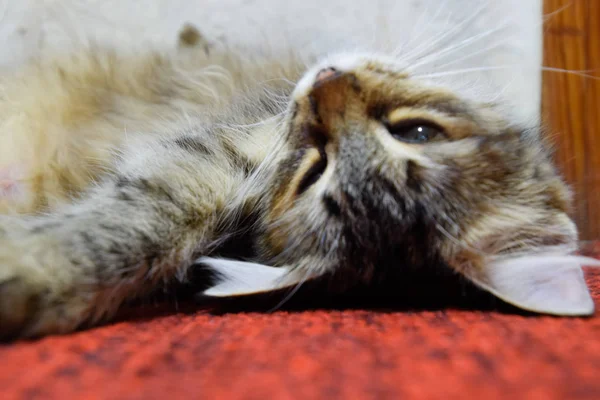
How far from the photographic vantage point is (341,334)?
685mm

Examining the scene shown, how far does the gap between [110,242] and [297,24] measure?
1.13 m

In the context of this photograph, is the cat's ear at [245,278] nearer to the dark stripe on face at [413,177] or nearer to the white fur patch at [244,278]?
the white fur patch at [244,278]

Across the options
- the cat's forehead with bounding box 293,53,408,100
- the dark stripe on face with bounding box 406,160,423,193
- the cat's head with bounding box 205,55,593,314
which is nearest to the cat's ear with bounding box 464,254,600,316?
the cat's head with bounding box 205,55,593,314

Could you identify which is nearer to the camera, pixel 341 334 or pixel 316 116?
pixel 341 334

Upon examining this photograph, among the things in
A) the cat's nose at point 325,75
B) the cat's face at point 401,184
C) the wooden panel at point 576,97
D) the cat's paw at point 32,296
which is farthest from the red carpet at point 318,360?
the wooden panel at point 576,97

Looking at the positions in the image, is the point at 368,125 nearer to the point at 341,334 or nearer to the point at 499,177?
the point at 499,177

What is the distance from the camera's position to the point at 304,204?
96cm

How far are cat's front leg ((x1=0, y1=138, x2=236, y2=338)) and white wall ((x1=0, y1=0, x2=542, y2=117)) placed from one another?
29.2 inches

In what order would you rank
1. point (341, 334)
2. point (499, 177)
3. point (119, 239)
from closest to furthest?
1. point (341, 334)
2. point (119, 239)
3. point (499, 177)

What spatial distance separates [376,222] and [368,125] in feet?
0.64

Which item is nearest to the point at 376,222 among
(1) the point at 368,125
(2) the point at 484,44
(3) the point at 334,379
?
(1) the point at 368,125

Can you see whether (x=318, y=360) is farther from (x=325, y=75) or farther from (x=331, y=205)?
(x=325, y=75)

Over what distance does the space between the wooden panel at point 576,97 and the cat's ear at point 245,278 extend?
1.04 metres

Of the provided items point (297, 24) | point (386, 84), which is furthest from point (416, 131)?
point (297, 24)
